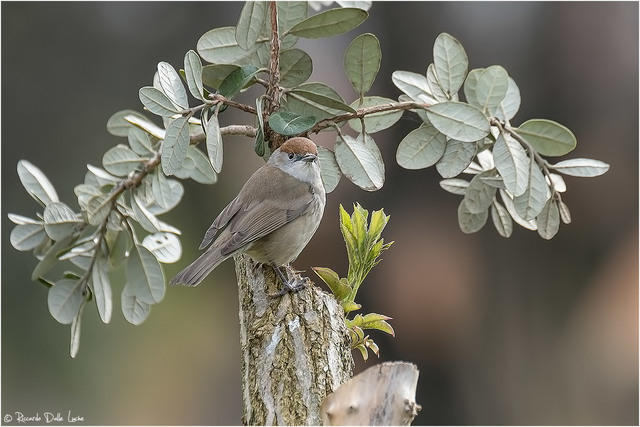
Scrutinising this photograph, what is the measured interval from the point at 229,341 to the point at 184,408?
32.9 inches

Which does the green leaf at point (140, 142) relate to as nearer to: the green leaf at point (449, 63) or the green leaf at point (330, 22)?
the green leaf at point (330, 22)

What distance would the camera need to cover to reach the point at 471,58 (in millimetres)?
6762

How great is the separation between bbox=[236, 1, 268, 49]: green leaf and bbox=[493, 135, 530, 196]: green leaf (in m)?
0.83

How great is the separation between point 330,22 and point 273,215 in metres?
0.99

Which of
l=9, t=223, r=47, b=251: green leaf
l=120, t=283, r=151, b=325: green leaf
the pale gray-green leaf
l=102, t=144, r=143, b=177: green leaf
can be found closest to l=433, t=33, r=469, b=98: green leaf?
the pale gray-green leaf

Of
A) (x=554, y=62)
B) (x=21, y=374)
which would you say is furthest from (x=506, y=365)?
(x=21, y=374)

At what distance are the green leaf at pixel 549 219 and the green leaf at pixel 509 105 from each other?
0.32 meters

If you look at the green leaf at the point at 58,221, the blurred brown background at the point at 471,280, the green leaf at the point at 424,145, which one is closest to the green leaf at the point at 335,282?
the green leaf at the point at 424,145

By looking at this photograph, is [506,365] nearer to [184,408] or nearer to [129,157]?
[184,408]

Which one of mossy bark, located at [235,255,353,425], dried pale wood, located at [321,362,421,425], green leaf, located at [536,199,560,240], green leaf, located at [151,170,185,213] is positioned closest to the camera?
dried pale wood, located at [321,362,421,425]

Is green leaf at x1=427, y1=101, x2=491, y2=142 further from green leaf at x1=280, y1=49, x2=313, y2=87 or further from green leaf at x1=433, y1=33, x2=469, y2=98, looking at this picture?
green leaf at x1=280, y1=49, x2=313, y2=87

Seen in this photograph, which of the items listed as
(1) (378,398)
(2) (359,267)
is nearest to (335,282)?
(2) (359,267)

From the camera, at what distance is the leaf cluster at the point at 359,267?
7.78ft

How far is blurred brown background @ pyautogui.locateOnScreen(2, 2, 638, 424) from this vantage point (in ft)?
21.6
